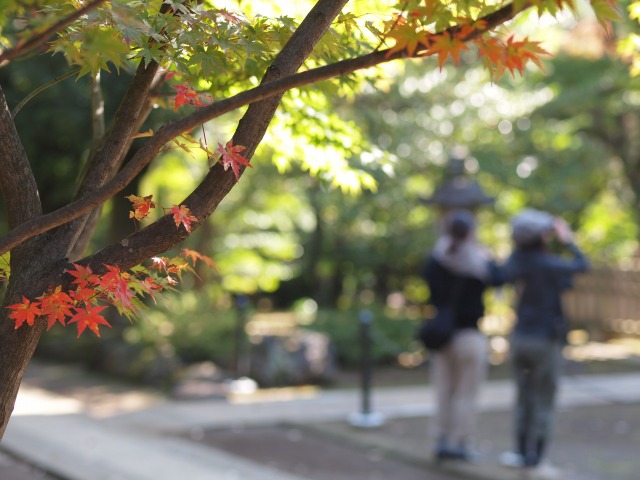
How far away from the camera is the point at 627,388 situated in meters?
12.5

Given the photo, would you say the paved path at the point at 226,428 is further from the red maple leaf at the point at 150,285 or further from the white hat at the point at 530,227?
the red maple leaf at the point at 150,285

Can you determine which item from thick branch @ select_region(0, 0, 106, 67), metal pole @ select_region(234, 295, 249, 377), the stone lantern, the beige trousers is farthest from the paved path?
thick branch @ select_region(0, 0, 106, 67)

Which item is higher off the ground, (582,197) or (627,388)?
(582,197)

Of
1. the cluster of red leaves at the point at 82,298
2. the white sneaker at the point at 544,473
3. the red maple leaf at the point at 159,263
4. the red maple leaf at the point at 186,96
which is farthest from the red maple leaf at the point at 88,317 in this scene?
the white sneaker at the point at 544,473

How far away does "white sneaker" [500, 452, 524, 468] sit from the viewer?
7725mm

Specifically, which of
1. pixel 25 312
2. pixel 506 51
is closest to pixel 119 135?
pixel 25 312

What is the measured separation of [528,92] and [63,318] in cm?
1429

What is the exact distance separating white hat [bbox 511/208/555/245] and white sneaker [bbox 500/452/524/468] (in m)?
1.66

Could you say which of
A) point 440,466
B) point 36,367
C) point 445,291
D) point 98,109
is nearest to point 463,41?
point 98,109

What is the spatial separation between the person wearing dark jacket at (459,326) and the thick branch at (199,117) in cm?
464

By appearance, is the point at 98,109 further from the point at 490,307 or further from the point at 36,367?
the point at 490,307

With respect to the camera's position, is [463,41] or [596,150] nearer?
[463,41]

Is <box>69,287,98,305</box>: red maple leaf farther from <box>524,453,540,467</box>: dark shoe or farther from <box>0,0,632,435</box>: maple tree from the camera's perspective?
<box>524,453,540,467</box>: dark shoe

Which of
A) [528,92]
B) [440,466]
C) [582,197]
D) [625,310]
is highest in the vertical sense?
[528,92]
